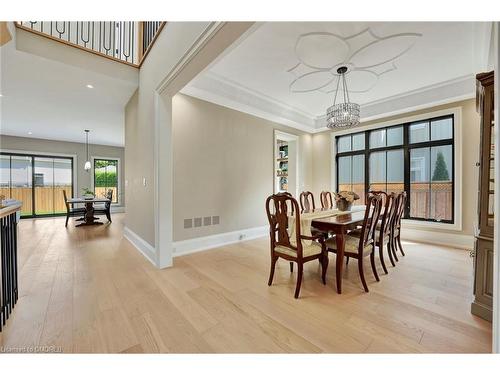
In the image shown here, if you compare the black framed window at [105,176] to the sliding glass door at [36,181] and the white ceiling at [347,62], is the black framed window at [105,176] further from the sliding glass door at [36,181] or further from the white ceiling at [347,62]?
the white ceiling at [347,62]

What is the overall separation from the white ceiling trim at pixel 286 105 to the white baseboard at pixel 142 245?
8.29 ft

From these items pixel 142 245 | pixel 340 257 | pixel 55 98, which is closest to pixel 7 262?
pixel 142 245

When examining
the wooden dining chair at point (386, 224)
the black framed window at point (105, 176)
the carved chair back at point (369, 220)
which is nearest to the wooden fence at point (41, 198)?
the black framed window at point (105, 176)

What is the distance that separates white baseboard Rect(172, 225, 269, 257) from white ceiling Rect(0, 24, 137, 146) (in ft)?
9.18

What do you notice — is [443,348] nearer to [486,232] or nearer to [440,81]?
[486,232]

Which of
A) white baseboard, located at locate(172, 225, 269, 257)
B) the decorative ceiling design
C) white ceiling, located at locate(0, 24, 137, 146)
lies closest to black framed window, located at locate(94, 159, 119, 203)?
white ceiling, located at locate(0, 24, 137, 146)

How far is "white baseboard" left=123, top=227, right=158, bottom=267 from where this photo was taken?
3008 mm

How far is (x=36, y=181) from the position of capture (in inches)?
281

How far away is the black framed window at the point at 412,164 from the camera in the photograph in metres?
3.97

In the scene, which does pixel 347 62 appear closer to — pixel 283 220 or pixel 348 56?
pixel 348 56

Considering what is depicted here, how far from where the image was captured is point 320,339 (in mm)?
1487

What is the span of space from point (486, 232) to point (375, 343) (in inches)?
51.1

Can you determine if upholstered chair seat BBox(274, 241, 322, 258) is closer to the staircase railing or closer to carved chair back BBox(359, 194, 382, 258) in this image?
Result: carved chair back BBox(359, 194, 382, 258)

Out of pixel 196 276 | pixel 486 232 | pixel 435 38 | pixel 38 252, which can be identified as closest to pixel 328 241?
pixel 486 232
